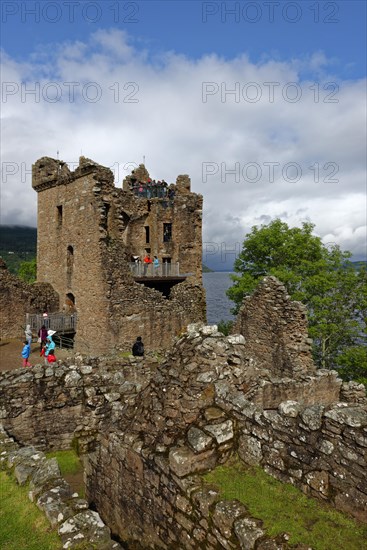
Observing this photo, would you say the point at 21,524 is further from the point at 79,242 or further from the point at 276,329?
the point at 79,242

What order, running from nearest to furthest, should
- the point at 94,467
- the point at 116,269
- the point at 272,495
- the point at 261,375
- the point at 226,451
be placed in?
the point at 272,495 < the point at 226,451 < the point at 94,467 < the point at 261,375 < the point at 116,269

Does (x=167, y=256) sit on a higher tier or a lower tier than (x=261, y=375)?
higher

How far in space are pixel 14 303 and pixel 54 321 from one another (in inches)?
124

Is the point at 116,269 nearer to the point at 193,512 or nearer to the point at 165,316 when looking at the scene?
the point at 165,316

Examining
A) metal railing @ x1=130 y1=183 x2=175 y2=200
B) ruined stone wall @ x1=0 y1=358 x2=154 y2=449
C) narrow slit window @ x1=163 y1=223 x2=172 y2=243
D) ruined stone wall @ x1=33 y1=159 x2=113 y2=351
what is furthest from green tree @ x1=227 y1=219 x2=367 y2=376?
ruined stone wall @ x1=0 y1=358 x2=154 y2=449

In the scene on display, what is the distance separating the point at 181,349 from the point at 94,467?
3.24 m

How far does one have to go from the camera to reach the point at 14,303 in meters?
26.4

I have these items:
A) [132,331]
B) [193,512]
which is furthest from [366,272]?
[193,512]

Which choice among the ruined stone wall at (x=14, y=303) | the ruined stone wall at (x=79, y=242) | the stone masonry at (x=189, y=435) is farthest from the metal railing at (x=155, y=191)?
the stone masonry at (x=189, y=435)

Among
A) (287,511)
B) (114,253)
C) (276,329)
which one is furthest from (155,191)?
(287,511)

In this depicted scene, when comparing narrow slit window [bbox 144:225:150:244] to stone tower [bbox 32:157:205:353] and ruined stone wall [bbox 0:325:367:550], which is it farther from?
ruined stone wall [bbox 0:325:367:550]

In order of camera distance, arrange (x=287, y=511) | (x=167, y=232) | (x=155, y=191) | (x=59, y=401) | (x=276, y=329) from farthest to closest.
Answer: (x=155, y=191) → (x=167, y=232) → (x=276, y=329) → (x=59, y=401) → (x=287, y=511)

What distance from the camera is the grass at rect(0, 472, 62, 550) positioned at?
4.92m

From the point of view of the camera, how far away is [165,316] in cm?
2612
